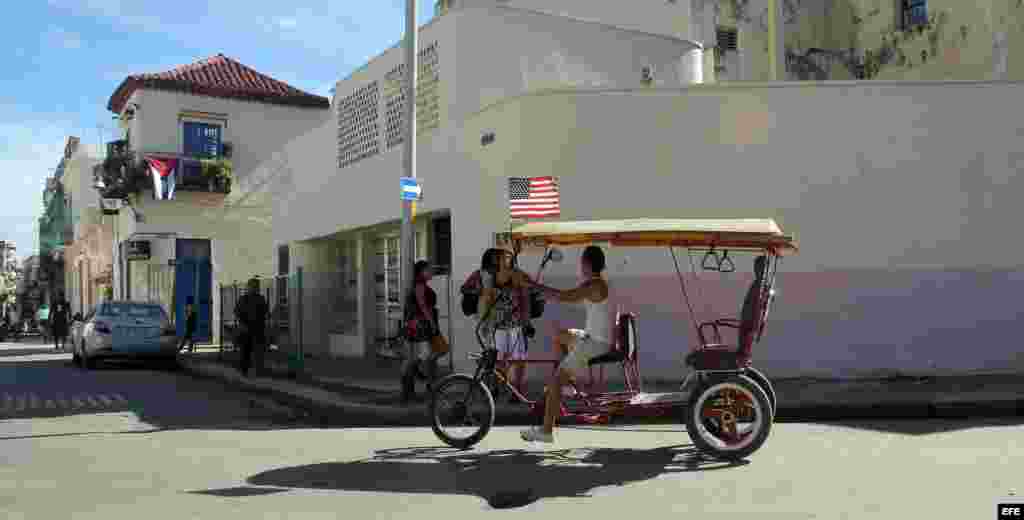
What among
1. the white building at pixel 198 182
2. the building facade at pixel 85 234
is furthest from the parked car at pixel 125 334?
the building facade at pixel 85 234

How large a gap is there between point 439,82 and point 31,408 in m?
7.64

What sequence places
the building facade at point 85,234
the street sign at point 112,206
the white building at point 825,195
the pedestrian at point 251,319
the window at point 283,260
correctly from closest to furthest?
the white building at point 825,195 → the pedestrian at point 251,319 → the window at point 283,260 → the street sign at point 112,206 → the building facade at point 85,234

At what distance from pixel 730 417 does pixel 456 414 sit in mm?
2334

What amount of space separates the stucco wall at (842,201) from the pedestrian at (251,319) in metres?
5.95

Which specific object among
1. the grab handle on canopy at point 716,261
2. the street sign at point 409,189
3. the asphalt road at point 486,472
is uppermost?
the street sign at point 409,189

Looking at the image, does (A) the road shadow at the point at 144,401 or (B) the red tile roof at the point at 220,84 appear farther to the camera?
(B) the red tile roof at the point at 220,84

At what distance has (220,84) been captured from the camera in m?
31.2

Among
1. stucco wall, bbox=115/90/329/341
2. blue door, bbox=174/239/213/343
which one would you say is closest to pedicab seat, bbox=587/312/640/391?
stucco wall, bbox=115/90/329/341

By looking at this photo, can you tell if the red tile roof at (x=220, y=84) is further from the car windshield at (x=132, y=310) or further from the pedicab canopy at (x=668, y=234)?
the pedicab canopy at (x=668, y=234)

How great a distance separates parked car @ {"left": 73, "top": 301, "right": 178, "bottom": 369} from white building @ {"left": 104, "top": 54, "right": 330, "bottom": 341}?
31.9 ft

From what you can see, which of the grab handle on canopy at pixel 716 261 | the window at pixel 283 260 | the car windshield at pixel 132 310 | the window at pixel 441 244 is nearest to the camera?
the grab handle on canopy at pixel 716 261

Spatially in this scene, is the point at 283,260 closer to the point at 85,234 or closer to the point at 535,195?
the point at 535,195

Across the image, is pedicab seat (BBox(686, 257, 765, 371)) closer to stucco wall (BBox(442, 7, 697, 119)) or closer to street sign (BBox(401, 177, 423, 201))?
street sign (BBox(401, 177, 423, 201))

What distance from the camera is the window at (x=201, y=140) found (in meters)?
30.5
